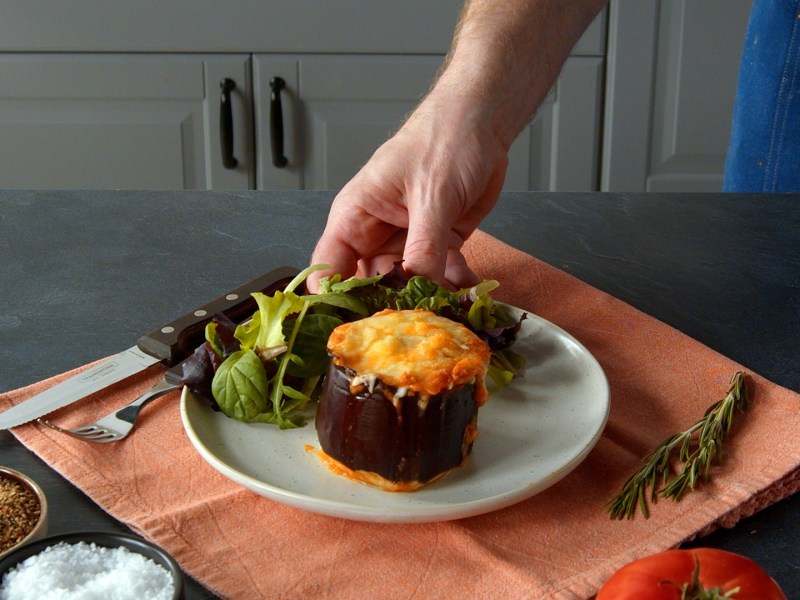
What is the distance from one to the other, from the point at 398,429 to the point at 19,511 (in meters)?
0.33

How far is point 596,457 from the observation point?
101 cm

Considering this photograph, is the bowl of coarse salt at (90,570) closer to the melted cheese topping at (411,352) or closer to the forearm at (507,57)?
the melted cheese topping at (411,352)

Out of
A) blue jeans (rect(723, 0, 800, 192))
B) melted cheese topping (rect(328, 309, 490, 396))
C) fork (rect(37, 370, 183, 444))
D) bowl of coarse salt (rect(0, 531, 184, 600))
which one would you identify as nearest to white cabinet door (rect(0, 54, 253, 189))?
blue jeans (rect(723, 0, 800, 192))

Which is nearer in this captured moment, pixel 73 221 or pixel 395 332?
pixel 395 332

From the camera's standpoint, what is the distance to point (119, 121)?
286 cm

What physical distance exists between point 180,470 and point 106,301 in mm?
466

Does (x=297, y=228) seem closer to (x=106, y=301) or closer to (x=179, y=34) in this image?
(x=106, y=301)

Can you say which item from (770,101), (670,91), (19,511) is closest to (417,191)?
(19,511)

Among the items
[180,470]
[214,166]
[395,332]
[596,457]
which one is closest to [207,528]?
[180,470]

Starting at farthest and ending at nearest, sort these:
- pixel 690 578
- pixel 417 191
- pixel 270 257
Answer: pixel 270 257
pixel 417 191
pixel 690 578

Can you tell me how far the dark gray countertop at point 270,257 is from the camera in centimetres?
129

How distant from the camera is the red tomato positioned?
657 mm

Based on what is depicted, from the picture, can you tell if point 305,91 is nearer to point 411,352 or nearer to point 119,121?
point 119,121

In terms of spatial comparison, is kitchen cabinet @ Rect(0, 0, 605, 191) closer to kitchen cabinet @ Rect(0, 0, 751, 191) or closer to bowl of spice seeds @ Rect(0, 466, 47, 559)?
kitchen cabinet @ Rect(0, 0, 751, 191)
